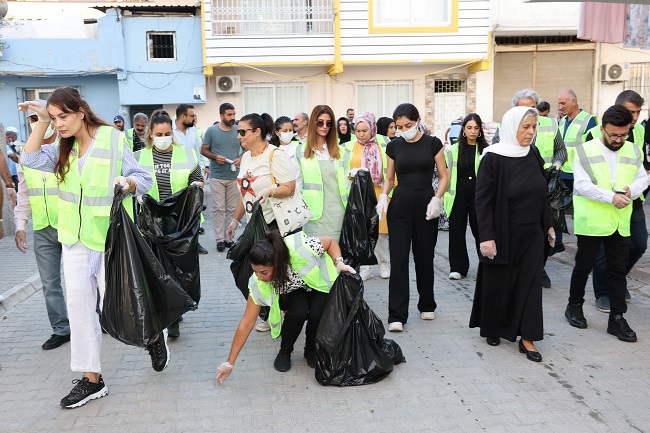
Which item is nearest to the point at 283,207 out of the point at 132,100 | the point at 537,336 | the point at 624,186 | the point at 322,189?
the point at 322,189

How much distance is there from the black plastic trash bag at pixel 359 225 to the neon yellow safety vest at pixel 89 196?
7.78 feet

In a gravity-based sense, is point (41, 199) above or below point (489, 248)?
above

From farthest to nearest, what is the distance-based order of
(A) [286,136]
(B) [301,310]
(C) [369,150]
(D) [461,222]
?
1. (A) [286,136]
2. (D) [461,222]
3. (C) [369,150]
4. (B) [301,310]

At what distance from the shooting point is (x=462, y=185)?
7312 mm

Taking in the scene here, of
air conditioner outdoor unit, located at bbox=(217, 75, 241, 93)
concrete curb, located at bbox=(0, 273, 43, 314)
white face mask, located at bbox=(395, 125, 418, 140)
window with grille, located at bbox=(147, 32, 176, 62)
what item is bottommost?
concrete curb, located at bbox=(0, 273, 43, 314)

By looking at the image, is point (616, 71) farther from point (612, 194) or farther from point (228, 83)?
point (612, 194)

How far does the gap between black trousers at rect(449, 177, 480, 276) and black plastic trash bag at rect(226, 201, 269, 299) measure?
294 cm

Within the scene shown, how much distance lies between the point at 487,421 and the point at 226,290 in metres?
4.04

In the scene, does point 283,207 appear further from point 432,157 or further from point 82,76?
point 82,76

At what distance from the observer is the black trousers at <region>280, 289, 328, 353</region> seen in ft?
15.3

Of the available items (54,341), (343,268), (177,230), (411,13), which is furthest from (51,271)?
(411,13)

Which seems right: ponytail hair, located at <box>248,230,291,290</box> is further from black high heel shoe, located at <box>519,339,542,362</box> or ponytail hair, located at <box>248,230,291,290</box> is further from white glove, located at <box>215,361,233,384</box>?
black high heel shoe, located at <box>519,339,542,362</box>

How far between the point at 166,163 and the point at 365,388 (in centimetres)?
284

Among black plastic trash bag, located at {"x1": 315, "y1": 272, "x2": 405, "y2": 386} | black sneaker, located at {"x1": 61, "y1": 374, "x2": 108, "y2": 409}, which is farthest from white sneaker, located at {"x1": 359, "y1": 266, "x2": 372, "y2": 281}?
black sneaker, located at {"x1": 61, "y1": 374, "x2": 108, "y2": 409}
